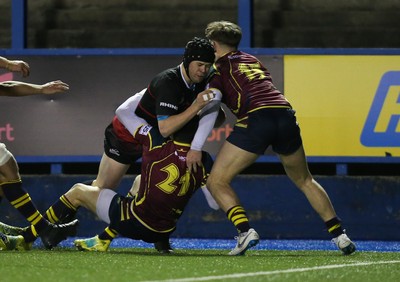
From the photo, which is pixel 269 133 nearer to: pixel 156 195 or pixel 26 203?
pixel 156 195

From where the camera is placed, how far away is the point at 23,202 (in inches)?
378

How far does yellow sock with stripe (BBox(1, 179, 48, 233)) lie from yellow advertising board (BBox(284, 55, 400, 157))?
3896mm

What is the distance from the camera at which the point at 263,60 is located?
12.7 meters

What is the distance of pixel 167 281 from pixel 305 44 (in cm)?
763

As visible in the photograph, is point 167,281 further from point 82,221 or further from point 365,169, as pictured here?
point 365,169

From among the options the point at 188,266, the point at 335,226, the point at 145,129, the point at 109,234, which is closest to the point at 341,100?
the point at 335,226

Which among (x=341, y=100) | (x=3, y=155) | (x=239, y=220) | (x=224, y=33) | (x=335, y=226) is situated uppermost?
(x=224, y=33)

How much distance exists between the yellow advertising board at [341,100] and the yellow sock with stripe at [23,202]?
12.8ft

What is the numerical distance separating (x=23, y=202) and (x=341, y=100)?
429 centimetres

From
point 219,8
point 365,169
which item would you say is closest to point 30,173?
point 219,8

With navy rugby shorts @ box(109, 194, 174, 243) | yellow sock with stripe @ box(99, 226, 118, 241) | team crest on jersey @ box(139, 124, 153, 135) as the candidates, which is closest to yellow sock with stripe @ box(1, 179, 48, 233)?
yellow sock with stripe @ box(99, 226, 118, 241)

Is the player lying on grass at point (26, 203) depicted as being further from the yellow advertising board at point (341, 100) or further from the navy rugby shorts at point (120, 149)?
the yellow advertising board at point (341, 100)

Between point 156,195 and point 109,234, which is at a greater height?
point 156,195

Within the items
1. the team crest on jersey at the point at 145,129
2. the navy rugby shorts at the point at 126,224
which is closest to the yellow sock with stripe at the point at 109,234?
the navy rugby shorts at the point at 126,224
